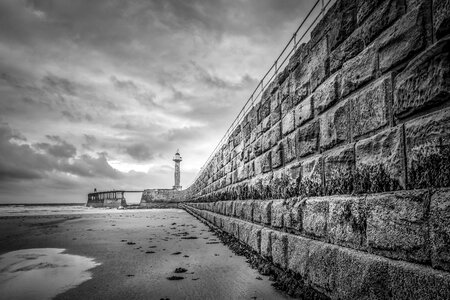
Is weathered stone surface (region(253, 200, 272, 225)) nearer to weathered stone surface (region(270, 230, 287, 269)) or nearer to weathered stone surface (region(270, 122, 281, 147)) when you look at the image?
weathered stone surface (region(270, 230, 287, 269))

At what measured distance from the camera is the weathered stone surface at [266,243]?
3.74 meters

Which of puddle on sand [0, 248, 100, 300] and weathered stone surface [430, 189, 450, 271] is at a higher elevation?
weathered stone surface [430, 189, 450, 271]

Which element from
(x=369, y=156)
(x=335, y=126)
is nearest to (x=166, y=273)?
(x=335, y=126)

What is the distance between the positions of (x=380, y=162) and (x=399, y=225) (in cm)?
43

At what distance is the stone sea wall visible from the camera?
5.00 ft

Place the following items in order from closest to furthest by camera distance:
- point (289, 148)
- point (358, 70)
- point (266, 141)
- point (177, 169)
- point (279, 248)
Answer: point (358, 70)
point (279, 248)
point (289, 148)
point (266, 141)
point (177, 169)

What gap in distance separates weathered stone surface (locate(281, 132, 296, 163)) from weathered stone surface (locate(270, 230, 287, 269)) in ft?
3.00

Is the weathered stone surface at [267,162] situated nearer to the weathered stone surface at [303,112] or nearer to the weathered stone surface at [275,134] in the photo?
the weathered stone surface at [275,134]

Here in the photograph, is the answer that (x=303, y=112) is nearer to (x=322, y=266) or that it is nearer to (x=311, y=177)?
(x=311, y=177)

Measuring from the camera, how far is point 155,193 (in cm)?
3872

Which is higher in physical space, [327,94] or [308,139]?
[327,94]

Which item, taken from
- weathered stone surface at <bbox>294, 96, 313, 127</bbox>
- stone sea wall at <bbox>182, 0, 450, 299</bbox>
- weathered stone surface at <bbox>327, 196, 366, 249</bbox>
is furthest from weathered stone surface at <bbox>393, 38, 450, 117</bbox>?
weathered stone surface at <bbox>294, 96, 313, 127</bbox>

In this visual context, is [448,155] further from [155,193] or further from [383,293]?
[155,193]

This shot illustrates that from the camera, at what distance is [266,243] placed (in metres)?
3.84
